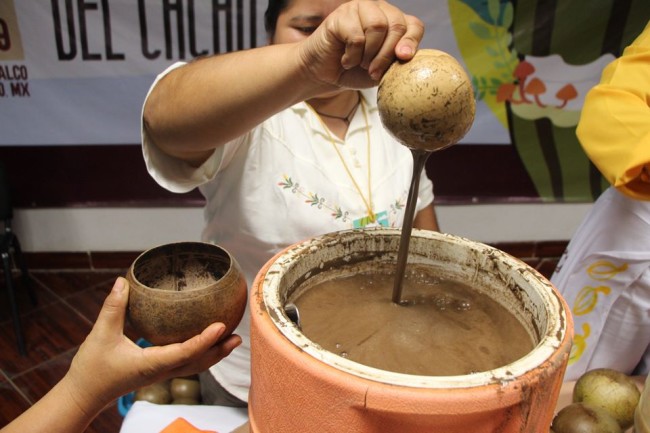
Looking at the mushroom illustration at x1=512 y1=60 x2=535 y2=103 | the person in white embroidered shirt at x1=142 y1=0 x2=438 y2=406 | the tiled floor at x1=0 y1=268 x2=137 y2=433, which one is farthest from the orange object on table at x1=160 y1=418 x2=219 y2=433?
the mushroom illustration at x1=512 y1=60 x2=535 y2=103

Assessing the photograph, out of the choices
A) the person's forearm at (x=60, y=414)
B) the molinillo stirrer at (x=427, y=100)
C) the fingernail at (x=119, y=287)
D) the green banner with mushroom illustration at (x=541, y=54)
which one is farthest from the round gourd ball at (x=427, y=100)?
the green banner with mushroom illustration at (x=541, y=54)

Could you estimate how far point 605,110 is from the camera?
118 cm

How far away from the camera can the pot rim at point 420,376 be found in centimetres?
53

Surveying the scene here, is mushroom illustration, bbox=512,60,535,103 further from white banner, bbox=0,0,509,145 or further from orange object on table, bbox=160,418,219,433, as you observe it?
orange object on table, bbox=160,418,219,433

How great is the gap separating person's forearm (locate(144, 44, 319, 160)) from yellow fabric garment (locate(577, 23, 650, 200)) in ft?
2.30

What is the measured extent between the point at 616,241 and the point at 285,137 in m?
0.82

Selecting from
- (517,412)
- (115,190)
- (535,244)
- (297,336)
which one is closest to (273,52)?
(297,336)

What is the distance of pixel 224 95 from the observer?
2.71 feet

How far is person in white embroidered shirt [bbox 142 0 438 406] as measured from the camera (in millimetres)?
755

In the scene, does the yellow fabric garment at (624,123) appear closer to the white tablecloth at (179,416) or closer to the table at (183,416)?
the table at (183,416)

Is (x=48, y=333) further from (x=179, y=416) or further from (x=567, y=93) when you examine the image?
(x=567, y=93)

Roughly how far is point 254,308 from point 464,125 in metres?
0.34

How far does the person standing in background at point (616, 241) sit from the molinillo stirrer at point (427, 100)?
64cm

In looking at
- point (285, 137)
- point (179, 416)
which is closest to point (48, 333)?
point (179, 416)
